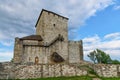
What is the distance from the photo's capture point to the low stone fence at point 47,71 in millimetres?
21478

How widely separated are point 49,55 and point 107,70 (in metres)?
11.8

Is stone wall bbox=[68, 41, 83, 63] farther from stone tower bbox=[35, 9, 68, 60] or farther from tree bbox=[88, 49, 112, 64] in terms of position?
tree bbox=[88, 49, 112, 64]

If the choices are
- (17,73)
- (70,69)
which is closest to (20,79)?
(17,73)

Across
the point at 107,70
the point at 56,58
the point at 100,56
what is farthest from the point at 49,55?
the point at 100,56

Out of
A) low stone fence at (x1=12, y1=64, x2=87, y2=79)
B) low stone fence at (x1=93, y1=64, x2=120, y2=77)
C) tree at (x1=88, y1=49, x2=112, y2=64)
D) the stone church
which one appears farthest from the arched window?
tree at (x1=88, y1=49, x2=112, y2=64)

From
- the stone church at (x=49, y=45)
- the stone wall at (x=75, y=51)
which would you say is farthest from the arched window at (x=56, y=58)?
the stone wall at (x=75, y=51)

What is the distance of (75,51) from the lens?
3581cm

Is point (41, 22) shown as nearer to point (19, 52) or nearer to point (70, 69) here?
point (19, 52)

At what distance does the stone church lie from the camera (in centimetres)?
3092

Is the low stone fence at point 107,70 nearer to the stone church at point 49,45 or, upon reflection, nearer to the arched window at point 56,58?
the arched window at point 56,58

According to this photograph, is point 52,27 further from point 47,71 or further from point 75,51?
point 47,71

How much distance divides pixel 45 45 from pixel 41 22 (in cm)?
565

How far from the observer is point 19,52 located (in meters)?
30.6

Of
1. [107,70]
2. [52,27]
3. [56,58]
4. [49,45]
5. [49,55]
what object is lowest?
[107,70]
